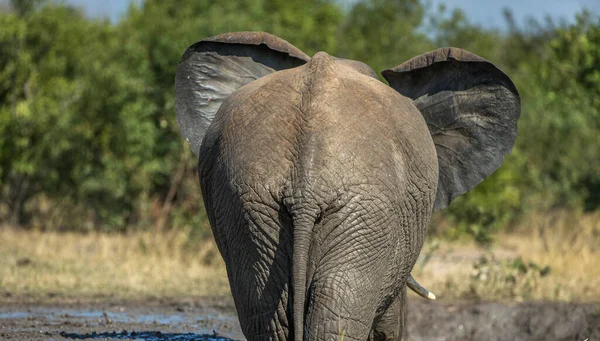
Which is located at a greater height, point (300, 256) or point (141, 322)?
point (300, 256)

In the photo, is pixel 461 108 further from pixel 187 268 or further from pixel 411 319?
pixel 187 268

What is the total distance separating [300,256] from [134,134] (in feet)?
33.5

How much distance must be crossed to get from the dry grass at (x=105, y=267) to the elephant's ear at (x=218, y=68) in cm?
397

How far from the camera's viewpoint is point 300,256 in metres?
4.09

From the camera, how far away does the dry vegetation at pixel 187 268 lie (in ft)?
32.2

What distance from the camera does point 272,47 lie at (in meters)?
5.31

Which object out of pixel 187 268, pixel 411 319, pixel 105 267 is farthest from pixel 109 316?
pixel 187 268

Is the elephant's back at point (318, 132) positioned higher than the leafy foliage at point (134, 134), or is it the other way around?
the leafy foliage at point (134, 134)

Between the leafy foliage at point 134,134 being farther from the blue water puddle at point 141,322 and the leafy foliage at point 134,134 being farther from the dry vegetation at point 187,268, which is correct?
the blue water puddle at point 141,322

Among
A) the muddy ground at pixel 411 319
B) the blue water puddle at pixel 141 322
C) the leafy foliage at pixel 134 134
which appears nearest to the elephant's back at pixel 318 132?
the blue water puddle at pixel 141 322

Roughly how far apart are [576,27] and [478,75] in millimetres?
10528

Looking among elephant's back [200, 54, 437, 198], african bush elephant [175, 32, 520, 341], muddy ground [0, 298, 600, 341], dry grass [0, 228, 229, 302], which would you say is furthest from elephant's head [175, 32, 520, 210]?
dry grass [0, 228, 229, 302]

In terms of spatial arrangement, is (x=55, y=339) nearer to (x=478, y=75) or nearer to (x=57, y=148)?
(x=478, y=75)

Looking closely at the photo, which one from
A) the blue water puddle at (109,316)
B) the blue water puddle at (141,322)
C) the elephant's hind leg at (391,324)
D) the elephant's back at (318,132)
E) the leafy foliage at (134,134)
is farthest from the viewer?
the leafy foliage at (134,134)
